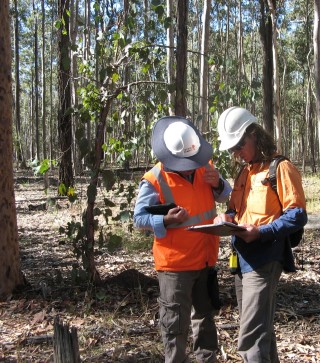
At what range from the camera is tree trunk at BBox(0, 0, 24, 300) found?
4.52 m

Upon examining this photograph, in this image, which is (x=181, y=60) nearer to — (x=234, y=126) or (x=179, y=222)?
(x=234, y=126)

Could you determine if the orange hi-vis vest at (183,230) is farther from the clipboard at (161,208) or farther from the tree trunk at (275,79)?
the tree trunk at (275,79)

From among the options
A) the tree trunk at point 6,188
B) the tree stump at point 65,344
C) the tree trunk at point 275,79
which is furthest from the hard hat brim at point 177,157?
the tree trunk at point 275,79

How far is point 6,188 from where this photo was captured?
454 centimetres

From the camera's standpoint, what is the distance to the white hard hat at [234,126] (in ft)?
8.57

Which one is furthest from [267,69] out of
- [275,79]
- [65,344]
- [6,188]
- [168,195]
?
[65,344]

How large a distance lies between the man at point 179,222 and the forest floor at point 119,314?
674 millimetres

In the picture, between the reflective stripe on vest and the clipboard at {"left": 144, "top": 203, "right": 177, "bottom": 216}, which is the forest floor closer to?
the clipboard at {"left": 144, "top": 203, "right": 177, "bottom": 216}

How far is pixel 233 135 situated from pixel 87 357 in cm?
196

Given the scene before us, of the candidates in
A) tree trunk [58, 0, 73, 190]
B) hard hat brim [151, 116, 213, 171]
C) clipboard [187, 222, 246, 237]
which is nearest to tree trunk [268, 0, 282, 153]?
tree trunk [58, 0, 73, 190]

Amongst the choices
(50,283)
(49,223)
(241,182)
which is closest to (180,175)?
(241,182)

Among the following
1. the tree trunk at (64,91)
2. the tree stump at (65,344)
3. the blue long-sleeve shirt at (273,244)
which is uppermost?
the tree trunk at (64,91)

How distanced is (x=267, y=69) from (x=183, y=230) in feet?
36.2

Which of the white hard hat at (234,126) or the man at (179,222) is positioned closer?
the white hard hat at (234,126)
